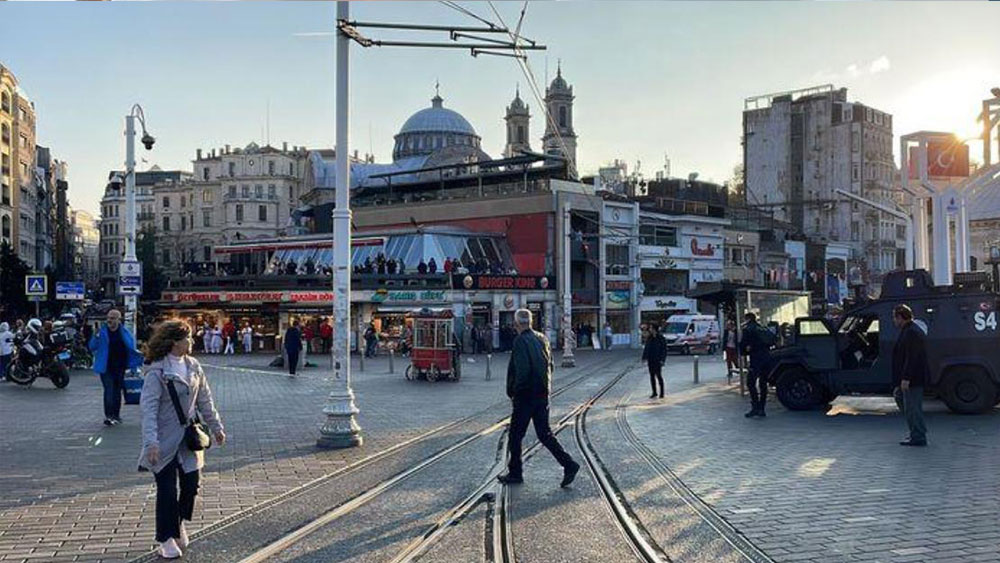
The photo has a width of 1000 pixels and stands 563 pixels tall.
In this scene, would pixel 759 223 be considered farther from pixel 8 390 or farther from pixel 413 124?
pixel 8 390

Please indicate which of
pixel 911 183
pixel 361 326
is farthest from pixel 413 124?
pixel 911 183

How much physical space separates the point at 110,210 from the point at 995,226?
126 m

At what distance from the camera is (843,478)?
31.6 ft

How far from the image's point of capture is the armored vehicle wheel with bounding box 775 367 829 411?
16719 mm

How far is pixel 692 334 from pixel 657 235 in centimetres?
1981

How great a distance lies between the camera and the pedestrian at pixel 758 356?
16.0m

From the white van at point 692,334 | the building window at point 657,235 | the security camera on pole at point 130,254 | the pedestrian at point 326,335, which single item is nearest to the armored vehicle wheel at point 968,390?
the security camera on pole at point 130,254

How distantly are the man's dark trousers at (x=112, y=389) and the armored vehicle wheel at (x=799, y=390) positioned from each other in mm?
11695

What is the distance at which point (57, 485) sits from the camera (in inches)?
368

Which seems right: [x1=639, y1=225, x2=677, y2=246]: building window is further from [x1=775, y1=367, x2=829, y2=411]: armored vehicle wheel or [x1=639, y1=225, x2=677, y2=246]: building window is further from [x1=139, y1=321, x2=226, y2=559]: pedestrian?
[x1=139, y1=321, x2=226, y2=559]: pedestrian

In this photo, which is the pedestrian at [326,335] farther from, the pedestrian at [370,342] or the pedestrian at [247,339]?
the pedestrian at [247,339]

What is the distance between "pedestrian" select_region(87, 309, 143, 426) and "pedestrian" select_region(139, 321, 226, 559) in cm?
780

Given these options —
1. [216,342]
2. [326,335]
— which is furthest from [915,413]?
[216,342]

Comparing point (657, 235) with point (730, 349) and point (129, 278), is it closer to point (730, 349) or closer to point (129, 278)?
point (730, 349)
